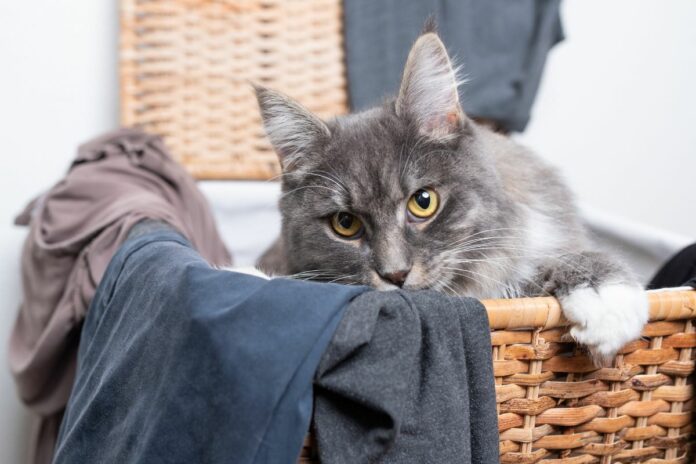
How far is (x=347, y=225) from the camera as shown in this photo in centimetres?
122

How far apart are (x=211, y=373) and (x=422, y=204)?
1.84 ft

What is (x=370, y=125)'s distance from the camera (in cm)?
127

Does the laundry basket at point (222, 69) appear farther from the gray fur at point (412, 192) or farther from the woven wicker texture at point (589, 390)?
the woven wicker texture at point (589, 390)

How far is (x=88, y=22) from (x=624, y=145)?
2273mm

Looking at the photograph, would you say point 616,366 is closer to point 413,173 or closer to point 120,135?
point 413,173

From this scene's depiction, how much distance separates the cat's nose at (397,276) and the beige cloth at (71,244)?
64 centimetres

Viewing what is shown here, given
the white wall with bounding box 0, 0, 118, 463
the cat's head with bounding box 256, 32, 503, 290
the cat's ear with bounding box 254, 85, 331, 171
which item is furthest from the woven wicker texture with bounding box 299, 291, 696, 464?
the white wall with bounding box 0, 0, 118, 463

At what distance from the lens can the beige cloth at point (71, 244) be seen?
144cm

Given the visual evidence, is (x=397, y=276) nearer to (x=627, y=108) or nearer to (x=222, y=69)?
(x=222, y=69)

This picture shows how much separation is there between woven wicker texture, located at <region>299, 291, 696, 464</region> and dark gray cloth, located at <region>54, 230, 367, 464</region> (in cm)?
28

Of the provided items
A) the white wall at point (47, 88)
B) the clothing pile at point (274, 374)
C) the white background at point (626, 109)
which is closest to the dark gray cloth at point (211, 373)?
the clothing pile at point (274, 374)

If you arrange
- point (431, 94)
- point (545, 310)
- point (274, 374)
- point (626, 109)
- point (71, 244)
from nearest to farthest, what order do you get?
point (274, 374)
point (545, 310)
point (431, 94)
point (71, 244)
point (626, 109)

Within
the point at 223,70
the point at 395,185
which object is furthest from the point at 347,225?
the point at 223,70

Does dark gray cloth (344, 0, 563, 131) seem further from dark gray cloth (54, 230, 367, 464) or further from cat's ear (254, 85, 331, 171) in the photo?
dark gray cloth (54, 230, 367, 464)
